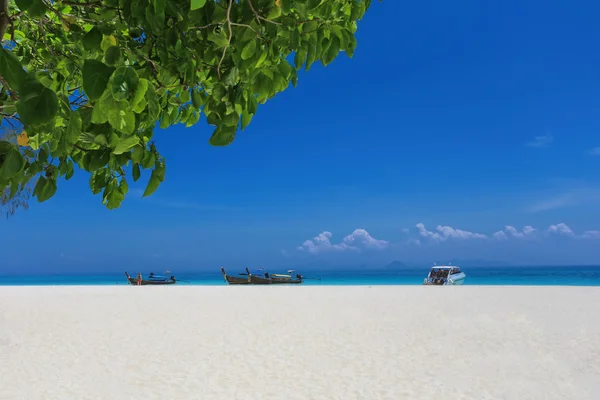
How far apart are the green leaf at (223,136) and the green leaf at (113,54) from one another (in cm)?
42

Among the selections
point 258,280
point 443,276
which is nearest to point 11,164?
point 443,276

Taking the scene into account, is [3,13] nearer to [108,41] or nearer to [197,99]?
[108,41]

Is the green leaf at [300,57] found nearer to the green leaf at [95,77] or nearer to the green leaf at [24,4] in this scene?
the green leaf at [95,77]

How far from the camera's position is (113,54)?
45.6 inches

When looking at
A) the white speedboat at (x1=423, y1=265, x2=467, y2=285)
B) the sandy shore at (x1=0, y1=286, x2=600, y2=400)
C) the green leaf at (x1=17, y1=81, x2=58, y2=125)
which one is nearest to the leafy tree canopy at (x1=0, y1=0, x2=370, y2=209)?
the green leaf at (x1=17, y1=81, x2=58, y2=125)

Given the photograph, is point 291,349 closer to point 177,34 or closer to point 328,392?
point 328,392

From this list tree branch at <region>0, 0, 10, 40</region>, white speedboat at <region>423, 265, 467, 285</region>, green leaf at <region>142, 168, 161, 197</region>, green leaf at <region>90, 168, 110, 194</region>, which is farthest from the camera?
white speedboat at <region>423, 265, 467, 285</region>

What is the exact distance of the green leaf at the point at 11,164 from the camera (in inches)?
46.7

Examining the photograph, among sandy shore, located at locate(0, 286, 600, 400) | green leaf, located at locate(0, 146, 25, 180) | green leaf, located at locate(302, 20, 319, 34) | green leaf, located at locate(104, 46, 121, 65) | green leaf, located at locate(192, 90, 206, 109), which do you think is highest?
green leaf, located at locate(302, 20, 319, 34)

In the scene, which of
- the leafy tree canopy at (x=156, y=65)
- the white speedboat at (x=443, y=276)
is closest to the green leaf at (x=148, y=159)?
the leafy tree canopy at (x=156, y=65)

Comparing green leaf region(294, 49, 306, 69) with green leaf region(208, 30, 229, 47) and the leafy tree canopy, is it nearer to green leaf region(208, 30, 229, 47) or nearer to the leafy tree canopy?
the leafy tree canopy

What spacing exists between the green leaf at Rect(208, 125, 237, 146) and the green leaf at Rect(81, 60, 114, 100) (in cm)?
52

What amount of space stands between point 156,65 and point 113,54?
0.28 m

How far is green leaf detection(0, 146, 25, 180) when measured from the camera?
1186 mm
